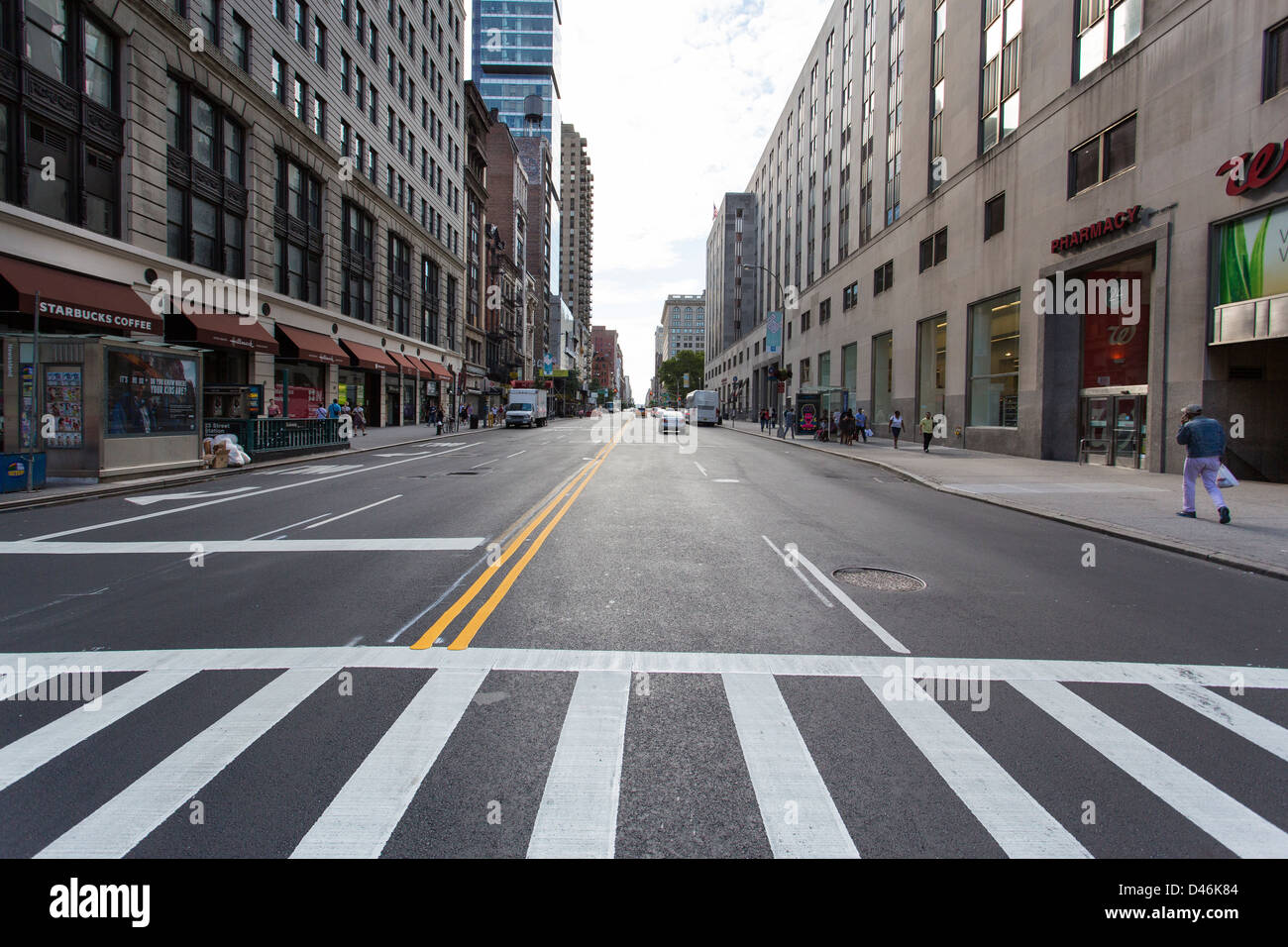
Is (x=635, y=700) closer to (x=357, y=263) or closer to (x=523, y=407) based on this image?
(x=357, y=263)

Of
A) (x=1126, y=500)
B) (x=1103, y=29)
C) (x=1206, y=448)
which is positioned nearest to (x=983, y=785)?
(x=1206, y=448)

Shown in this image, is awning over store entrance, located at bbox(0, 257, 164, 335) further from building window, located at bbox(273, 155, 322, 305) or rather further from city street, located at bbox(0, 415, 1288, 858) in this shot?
city street, located at bbox(0, 415, 1288, 858)

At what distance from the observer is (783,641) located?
544cm

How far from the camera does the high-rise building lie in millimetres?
18719

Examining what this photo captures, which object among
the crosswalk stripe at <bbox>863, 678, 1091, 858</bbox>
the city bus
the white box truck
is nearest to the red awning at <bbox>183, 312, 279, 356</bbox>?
the white box truck

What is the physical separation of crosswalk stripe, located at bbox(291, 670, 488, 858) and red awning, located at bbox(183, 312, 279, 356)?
24939mm

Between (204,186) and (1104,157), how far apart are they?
105 feet

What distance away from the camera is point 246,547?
9.05 m

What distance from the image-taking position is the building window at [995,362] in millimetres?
26469

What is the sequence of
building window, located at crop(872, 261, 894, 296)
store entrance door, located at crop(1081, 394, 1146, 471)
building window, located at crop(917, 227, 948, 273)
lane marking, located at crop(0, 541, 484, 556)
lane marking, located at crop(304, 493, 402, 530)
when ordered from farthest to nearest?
building window, located at crop(872, 261, 894, 296)
building window, located at crop(917, 227, 948, 273)
store entrance door, located at crop(1081, 394, 1146, 471)
lane marking, located at crop(304, 493, 402, 530)
lane marking, located at crop(0, 541, 484, 556)

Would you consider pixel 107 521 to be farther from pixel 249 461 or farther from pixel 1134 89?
pixel 1134 89

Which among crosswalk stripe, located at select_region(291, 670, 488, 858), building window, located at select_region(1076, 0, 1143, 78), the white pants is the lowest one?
crosswalk stripe, located at select_region(291, 670, 488, 858)

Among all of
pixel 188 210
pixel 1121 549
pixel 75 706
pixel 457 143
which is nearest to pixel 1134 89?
pixel 1121 549
